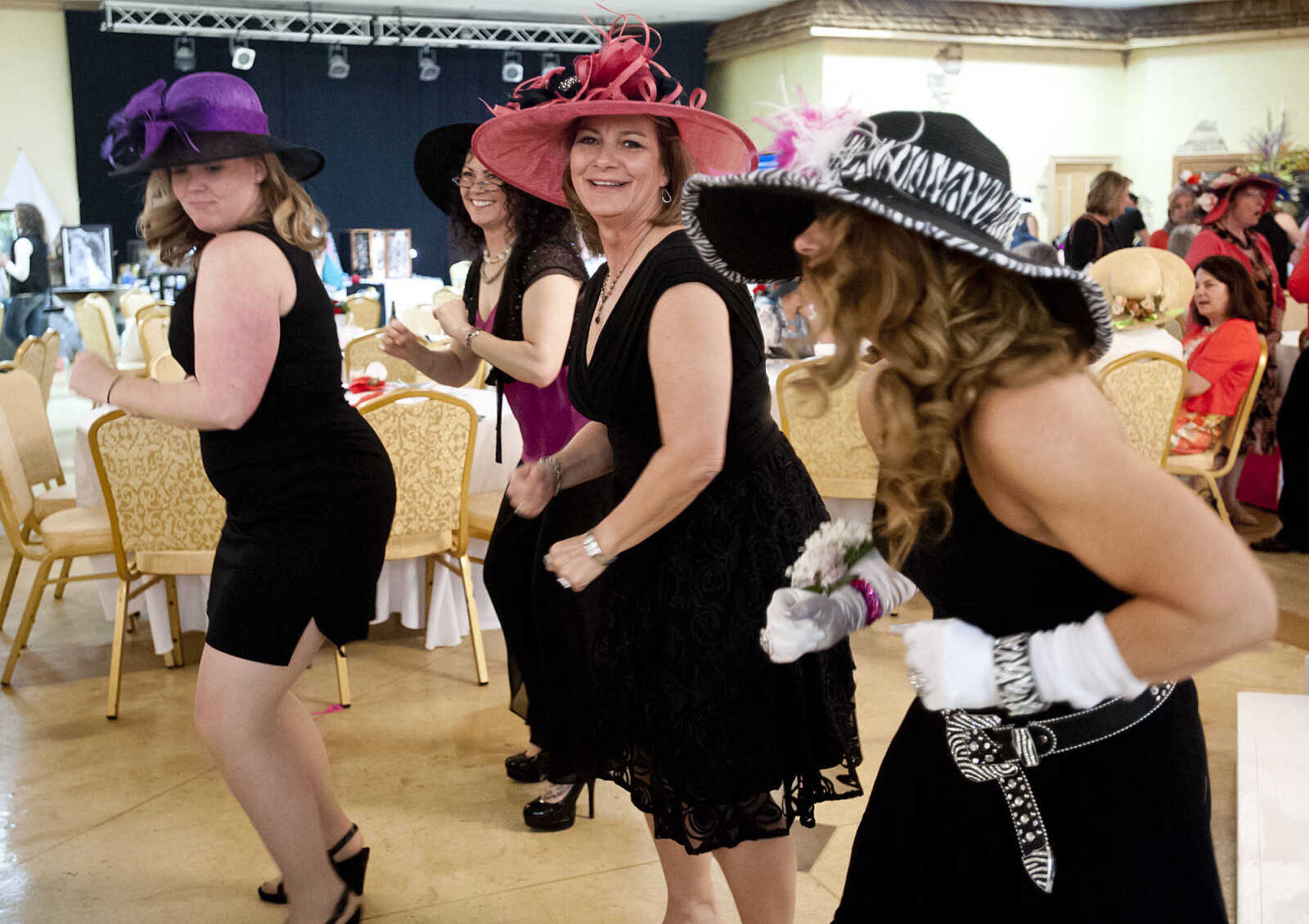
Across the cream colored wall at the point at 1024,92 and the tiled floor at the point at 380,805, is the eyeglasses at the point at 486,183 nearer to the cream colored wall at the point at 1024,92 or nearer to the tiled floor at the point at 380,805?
the tiled floor at the point at 380,805

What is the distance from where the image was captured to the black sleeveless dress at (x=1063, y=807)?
1132 mm

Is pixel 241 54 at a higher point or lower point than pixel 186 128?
higher

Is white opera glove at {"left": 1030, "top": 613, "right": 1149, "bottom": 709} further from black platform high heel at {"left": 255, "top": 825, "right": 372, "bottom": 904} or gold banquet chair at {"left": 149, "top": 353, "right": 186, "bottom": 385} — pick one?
gold banquet chair at {"left": 149, "top": 353, "right": 186, "bottom": 385}

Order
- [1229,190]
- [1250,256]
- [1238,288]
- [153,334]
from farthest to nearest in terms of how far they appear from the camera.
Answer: [153,334] → [1229,190] → [1250,256] → [1238,288]

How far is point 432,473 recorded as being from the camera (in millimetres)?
3406

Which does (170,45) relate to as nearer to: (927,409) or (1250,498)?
(1250,498)

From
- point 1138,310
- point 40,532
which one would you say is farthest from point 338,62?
point 40,532

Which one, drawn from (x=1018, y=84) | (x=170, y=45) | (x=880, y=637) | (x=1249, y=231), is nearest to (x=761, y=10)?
(x=1018, y=84)

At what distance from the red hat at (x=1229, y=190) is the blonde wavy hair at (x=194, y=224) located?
17.6ft

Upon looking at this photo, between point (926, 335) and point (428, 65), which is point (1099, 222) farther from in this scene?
point (428, 65)

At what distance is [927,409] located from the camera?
1.07 meters

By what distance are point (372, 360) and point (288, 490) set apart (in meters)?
3.39

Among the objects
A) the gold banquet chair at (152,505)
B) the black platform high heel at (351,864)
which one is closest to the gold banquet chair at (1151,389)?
the gold banquet chair at (152,505)

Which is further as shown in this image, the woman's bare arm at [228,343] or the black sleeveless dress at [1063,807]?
the woman's bare arm at [228,343]
